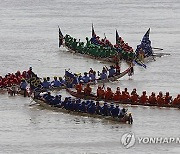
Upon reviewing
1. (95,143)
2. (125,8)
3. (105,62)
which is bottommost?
(95,143)

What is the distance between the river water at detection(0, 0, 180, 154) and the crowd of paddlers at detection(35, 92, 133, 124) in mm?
360

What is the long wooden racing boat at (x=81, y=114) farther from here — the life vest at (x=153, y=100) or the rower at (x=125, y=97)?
the life vest at (x=153, y=100)

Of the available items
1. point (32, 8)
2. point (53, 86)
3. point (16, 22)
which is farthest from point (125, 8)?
point (53, 86)

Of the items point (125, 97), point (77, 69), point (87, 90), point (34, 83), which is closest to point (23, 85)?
point (34, 83)

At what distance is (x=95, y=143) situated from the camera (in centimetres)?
2745

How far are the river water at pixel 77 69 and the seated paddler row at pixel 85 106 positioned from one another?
37cm

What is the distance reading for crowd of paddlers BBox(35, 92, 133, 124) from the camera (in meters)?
29.4

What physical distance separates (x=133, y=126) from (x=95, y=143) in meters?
2.46

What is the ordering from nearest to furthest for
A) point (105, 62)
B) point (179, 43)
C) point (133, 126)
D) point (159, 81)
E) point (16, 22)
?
1. point (133, 126)
2. point (159, 81)
3. point (105, 62)
4. point (179, 43)
5. point (16, 22)

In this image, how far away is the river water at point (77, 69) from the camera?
27672 mm

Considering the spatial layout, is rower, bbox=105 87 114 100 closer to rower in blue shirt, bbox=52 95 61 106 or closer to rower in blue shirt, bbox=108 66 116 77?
rower in blue shirt, bbox=52 95 61 106

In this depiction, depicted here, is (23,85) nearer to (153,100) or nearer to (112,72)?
(112,72)

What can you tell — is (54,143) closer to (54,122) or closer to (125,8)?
(54,122)

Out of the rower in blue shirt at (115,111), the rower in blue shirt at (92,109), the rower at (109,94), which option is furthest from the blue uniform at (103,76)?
the rower in blue shirt at (115,111)
